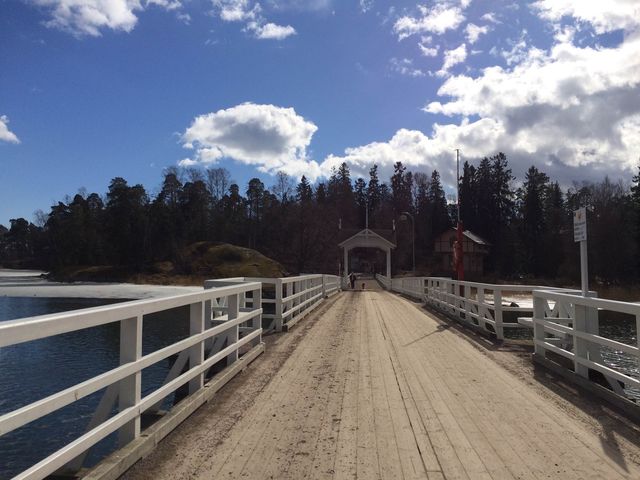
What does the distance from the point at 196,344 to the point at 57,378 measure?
343 inches

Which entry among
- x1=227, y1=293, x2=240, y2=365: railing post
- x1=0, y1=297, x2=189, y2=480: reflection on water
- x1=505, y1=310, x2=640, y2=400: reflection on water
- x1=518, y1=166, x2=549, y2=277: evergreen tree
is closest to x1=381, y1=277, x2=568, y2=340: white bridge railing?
x1=505, y1=310, x2=640, y2=400: reflection on water

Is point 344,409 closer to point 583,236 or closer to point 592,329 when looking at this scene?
point 592,329

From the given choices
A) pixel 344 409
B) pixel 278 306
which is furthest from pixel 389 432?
pixel 278 306

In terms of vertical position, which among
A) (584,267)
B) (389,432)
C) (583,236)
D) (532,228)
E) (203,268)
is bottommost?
(389,432)

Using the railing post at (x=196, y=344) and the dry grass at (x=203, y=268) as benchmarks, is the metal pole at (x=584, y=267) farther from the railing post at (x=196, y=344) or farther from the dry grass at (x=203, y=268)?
the dry grass at (x=203, y=268)

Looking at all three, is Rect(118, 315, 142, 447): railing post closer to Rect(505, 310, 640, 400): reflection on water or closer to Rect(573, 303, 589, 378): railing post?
Rect(573, 303, 589, 378): railing post

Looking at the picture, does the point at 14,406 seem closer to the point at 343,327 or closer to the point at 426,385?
the point at 343,327

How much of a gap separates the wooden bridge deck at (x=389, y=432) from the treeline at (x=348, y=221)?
5013 cm

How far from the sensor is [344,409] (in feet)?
17.3

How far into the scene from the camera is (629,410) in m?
5.11

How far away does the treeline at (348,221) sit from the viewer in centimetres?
5956

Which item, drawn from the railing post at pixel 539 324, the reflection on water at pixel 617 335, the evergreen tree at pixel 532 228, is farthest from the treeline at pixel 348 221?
the railing post at pixel 539 324

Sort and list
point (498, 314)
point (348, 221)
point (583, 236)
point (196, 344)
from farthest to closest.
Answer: point (348, 221) < point (498, 314) < point (583, 236) < point (196, 344)

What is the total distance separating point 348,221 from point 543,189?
37424 millimetres
